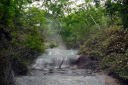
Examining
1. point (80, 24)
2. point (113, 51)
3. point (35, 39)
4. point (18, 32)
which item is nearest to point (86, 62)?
point (113, 51)

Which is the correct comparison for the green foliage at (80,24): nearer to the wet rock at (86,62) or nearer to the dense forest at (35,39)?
the dense forest at (35,39)

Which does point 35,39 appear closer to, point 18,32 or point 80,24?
point 18,32

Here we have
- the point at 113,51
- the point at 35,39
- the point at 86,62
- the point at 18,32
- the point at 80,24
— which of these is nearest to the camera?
the point at 18,32

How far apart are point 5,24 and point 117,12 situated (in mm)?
4265

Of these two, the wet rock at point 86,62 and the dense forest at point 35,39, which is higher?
the dense forest at point 35,39

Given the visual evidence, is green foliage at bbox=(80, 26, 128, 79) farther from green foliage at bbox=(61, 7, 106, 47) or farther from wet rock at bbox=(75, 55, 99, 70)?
green foliage at bbox=(61, 7, 106, 47)

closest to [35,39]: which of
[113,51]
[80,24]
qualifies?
[113,51]

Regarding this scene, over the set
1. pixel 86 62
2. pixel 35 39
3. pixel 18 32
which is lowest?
pixel 86 62

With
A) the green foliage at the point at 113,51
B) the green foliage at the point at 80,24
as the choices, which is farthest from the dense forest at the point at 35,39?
the green foliage at the point at 80,24

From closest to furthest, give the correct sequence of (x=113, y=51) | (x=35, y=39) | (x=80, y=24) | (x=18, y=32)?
1. (x=18, y=32)
2. (x=113, y=51)
3. (x=35, y=39)
4. (x=80, y=24)

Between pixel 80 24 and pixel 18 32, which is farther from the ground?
pixel 18 32

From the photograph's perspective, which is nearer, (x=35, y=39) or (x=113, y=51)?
(x=113, y=51)

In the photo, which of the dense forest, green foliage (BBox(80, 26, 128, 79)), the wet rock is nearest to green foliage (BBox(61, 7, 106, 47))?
the dense forest

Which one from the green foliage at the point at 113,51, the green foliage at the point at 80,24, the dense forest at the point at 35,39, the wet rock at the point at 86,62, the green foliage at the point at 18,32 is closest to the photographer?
the dense forest at the point at 35,39
